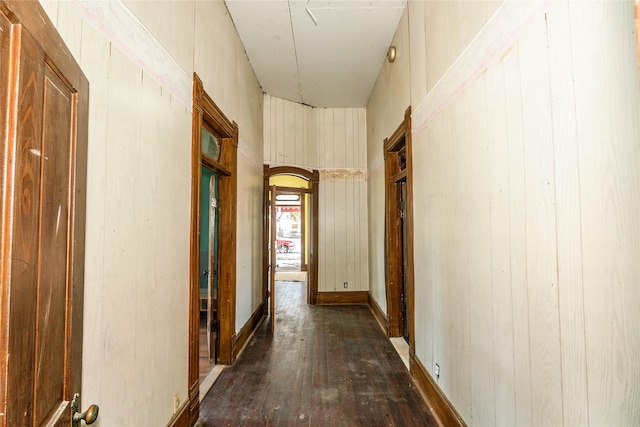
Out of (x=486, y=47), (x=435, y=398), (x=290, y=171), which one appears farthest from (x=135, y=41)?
(x=290, y=171)

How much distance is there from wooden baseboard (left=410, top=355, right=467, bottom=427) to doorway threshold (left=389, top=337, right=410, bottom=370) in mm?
356

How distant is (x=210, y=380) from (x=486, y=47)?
3348 millimetres

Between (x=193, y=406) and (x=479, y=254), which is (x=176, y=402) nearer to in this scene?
(x=193, y=406)

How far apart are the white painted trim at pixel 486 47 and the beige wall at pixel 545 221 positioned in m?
0.03

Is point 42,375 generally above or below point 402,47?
below

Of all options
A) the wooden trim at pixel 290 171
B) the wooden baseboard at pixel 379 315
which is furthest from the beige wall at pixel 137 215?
the wooden baseboard at pixel 379 315

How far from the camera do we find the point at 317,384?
2912 mm

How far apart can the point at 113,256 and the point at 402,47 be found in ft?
11.1

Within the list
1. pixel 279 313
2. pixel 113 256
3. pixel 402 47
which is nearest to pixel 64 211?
pixel 113 256

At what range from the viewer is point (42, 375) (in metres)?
0.77

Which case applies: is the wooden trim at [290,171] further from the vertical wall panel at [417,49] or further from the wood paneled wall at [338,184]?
the vertical wall panel at [417,49]

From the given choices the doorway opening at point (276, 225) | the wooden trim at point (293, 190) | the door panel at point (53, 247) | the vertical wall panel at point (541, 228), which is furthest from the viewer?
the wooden trim at point (293, 190)

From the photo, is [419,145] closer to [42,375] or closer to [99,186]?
[99,186]

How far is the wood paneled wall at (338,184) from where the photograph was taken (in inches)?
234
